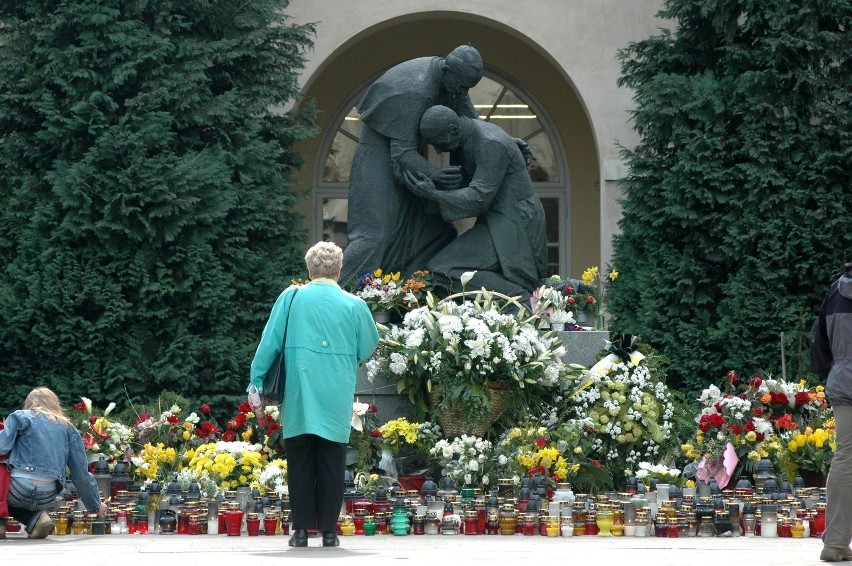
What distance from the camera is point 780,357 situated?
1528 centimetres

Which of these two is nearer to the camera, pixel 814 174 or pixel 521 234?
pixel 521 234

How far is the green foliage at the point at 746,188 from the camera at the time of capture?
1527 cm

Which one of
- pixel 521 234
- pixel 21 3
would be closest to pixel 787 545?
pixel 521 234

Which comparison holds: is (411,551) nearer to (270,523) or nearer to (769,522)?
(270,523)

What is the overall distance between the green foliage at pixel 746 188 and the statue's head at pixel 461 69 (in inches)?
191

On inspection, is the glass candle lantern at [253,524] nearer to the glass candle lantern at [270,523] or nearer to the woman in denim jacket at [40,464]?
the glass candle lantern at [270,523]

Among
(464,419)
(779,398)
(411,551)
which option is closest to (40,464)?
(411,551)

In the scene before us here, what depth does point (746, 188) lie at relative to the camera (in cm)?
1540

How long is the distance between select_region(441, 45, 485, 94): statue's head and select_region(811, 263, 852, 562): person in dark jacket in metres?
4.16

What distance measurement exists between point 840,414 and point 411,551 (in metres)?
1.99

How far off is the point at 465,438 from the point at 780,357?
6.24 meters

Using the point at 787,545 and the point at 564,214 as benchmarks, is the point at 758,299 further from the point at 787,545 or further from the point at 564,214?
the point at 787,545

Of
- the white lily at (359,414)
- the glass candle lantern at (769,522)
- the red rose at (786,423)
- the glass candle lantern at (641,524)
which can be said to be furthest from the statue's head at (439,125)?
the glass candle lantern at (769,522)

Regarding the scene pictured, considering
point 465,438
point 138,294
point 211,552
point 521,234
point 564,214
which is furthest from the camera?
point 564,214
